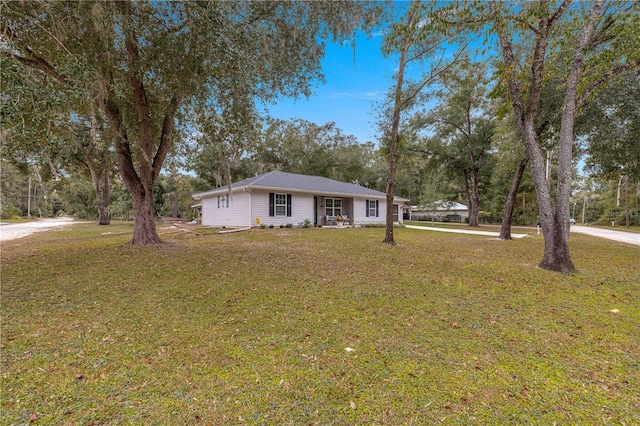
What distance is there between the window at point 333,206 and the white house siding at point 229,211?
598cm

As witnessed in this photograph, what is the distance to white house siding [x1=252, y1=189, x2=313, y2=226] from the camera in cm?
1603

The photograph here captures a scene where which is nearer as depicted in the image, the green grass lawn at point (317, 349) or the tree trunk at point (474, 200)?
the green grass lawn at point (317, 349)

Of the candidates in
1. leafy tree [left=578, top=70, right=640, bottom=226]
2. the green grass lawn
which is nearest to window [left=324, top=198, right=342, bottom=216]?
leafy tree [left=578, top=70, right=640, bottom=226]

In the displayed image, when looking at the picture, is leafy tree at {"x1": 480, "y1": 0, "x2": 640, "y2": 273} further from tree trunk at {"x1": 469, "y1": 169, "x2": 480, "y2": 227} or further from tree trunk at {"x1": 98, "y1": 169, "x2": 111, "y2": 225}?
tree trunk at {"x1": 98, "y1": 169, "x2": 111, "y2": 225}

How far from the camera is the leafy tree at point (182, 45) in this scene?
465 cm

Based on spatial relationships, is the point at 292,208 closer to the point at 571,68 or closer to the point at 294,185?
the point at 294,185

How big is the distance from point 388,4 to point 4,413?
8.42m

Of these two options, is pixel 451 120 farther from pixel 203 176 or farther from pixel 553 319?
pixel 203 176

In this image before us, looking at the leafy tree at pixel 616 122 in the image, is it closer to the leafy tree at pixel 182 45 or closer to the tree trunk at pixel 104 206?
the leafy tree at pixel 182 45

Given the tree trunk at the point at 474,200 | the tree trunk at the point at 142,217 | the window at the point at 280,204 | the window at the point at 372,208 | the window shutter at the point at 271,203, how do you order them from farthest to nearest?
the tree trunk at the point at 474,200, the window at the point at 372,208, the window at the point at 280,204, the window shutter at the point at 271,203, the tree trunk at the point at 142,217

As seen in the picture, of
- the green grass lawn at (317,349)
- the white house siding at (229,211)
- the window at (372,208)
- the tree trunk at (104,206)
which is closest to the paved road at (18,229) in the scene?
the tree trunk at (104,206)

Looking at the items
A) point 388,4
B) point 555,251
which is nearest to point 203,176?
point 388,4

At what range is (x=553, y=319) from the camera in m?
3.40

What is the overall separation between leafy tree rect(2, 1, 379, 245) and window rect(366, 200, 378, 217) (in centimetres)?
1533
